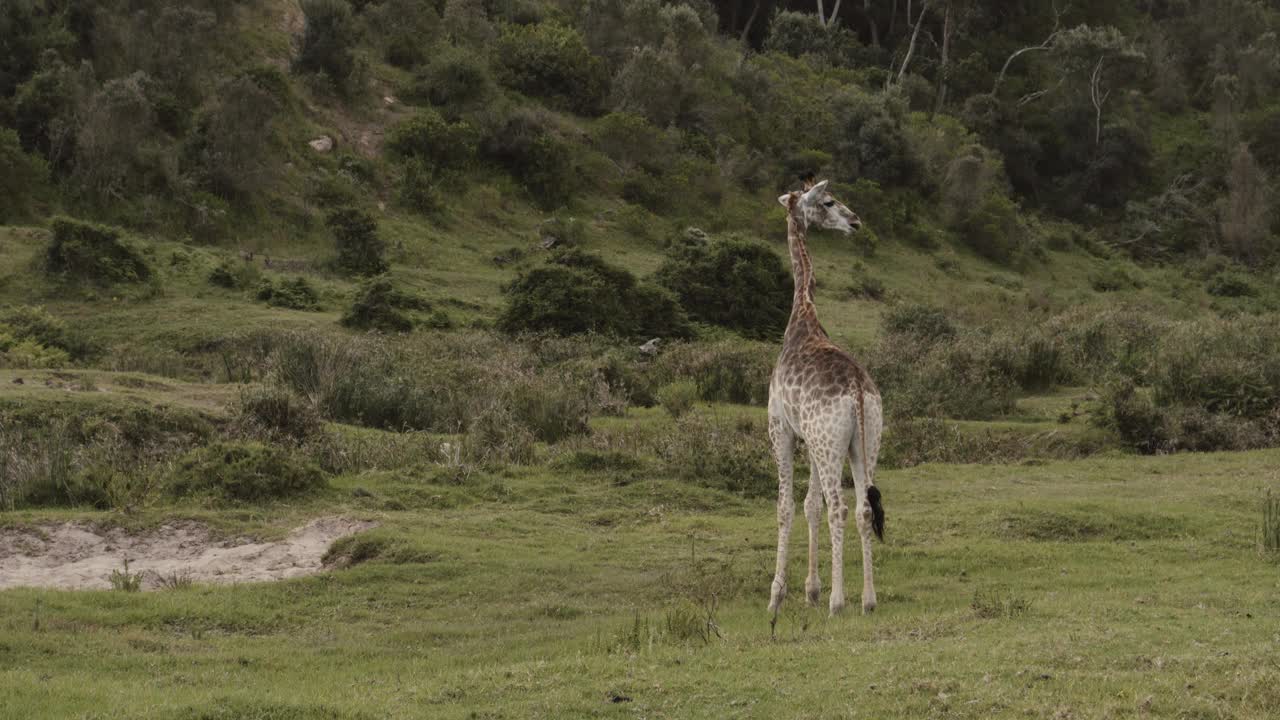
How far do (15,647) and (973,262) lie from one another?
40836 millimetres

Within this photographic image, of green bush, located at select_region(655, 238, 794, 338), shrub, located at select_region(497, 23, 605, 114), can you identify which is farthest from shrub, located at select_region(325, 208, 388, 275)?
shrub, located at select_region(497, 23, 605, 114)

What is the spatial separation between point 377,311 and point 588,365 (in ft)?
20.0

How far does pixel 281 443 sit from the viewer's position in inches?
642

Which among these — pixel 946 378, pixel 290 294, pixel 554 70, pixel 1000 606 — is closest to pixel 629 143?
pixel 554 70

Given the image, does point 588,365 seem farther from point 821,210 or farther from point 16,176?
point 16,176

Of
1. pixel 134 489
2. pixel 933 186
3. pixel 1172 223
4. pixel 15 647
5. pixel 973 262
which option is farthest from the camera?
pixel 1172 223

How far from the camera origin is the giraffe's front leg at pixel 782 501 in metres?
10.6

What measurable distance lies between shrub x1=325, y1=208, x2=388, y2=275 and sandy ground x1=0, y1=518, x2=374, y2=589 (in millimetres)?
19509

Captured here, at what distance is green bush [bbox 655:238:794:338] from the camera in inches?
1254

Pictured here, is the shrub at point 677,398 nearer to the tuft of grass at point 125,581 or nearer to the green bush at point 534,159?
the tuft of grass at point 125,581

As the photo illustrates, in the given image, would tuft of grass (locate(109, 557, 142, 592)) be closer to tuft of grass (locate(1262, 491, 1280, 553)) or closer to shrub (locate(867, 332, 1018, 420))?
tuft of grass (locate(1262, 491, 1280, 553))

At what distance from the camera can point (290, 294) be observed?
28516mm

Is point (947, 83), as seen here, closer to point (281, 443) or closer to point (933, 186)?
point (933, 186)

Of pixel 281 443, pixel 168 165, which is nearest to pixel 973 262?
pixel 168 165
